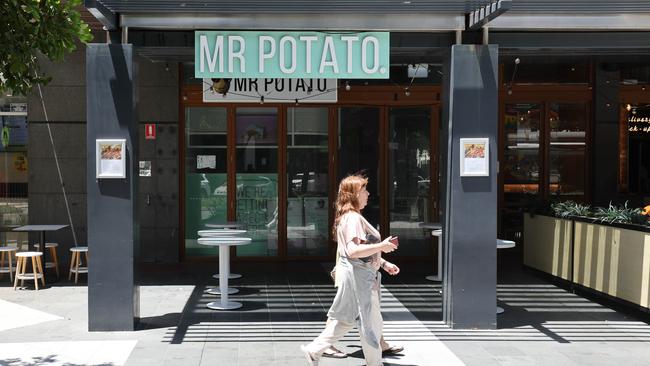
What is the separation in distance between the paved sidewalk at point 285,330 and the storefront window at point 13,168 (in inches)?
81.5

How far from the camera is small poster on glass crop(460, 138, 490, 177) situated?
320 inches

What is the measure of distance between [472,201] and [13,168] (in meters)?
8.33

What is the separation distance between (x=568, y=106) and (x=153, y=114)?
304 inches

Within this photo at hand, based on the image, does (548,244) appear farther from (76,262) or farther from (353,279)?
(76,262)

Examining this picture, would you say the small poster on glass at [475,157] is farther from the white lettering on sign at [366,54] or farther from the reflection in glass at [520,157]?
the reflection in glass at [520,157]

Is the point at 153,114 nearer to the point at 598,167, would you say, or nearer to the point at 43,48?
the point at 43,48

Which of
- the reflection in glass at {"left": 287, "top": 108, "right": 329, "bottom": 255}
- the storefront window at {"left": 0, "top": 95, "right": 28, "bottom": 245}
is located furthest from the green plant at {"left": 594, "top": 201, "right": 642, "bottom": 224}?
the storefront window at {"left": 0, "top": 95, "right": 28, "bottom": 245}

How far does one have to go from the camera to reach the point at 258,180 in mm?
12961

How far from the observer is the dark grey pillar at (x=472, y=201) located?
8156mm

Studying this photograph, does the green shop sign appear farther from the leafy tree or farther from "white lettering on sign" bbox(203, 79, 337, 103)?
"white lettering on sign" bbox(203, 79, 337, 103)

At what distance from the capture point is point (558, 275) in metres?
10.8

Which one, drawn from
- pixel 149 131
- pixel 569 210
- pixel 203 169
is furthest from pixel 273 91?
pixel 569 210

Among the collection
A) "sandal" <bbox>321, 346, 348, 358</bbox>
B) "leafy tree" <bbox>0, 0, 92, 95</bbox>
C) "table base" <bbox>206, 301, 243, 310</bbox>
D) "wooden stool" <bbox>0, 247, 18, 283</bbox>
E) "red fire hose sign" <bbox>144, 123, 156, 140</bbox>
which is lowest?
"sandal" <bbox>321, 346, 348, 358</bbox>

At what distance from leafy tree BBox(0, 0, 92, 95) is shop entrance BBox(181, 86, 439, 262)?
6704 millimetres
